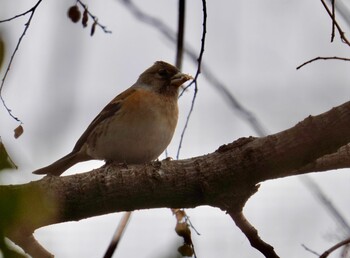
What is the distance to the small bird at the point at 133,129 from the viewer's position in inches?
217

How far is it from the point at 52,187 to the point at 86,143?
2446 mm

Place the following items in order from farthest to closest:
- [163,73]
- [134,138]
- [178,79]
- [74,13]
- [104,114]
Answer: [163,73] < [178,79] < [104,114] < [134,138] < [74,13]

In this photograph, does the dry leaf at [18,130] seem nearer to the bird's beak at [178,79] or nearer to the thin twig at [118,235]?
the thin twig at [118,235]

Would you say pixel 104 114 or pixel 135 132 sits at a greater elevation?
pixel 104 114

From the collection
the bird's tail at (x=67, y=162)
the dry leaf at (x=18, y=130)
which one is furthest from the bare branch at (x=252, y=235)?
the bird's tail at (x=67, y=162)

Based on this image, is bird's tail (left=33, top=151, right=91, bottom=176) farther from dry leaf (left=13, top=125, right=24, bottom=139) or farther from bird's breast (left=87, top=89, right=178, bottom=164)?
dry leaf (left=13, top=125, right=24, bottom=139)

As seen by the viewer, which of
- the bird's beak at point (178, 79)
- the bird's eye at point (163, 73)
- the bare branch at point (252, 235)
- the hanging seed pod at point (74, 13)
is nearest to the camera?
the bare branch at point (252, 235)

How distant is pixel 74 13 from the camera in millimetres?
4301

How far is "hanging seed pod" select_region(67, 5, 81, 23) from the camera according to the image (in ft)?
13.7

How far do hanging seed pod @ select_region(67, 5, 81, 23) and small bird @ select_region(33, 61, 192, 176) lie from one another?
1.53 meters

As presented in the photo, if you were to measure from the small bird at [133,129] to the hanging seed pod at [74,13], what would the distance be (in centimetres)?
153

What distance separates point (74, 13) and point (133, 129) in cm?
159

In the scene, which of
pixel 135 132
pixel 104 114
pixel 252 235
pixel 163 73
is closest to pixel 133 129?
pixel 135 132

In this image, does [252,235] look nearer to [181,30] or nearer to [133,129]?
[181,30]
